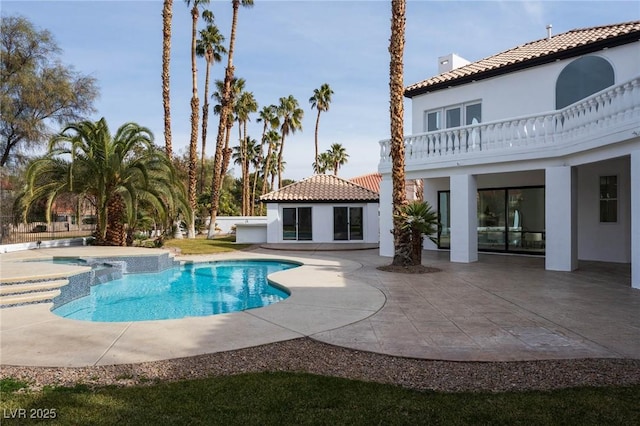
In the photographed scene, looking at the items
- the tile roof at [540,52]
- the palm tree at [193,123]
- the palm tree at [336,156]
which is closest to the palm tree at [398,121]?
the tile roof at [540,52]

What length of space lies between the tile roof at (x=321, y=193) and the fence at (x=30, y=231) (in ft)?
36.1

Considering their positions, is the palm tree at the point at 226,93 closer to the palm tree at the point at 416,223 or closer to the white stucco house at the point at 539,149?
the white stucco house at the point at 539,149

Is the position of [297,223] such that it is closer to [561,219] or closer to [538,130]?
[538,130]

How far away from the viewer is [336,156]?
2400 inches

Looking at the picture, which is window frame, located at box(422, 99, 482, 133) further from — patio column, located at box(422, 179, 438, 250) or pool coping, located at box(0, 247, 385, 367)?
pool coping, located at box(0, 247, 385, 367)

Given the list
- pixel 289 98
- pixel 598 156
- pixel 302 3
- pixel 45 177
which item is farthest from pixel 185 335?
pixel 289 98

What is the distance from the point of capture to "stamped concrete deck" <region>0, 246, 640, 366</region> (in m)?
5.76

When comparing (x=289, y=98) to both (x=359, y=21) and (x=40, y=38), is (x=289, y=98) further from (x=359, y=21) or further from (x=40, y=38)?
(x=359, y=21)

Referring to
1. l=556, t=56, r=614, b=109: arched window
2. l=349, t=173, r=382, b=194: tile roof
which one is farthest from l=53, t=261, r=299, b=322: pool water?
l=349, t=173, r=382, b=194: tile roof

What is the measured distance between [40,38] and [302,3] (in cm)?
2071

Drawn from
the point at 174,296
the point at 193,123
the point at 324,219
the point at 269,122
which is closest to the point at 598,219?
the point at 324,219

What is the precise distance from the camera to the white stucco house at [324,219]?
83.0 ft

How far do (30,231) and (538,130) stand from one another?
22.9m

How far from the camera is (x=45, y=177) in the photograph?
18453mm
